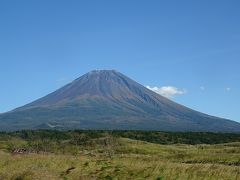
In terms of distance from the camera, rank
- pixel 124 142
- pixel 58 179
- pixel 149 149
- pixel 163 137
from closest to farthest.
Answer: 1. pixel 58 179
2. pixel 149 149
3. pixel 124 142
4. pixel 163 137

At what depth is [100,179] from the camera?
21.7 metres

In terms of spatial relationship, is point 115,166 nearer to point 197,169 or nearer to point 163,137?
point 197,169

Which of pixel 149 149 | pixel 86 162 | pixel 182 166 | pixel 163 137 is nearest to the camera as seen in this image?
pixel 182 166

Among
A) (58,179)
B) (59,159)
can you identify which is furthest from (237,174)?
(59,159)

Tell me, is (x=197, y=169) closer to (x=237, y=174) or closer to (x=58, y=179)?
(x=237, y=174)

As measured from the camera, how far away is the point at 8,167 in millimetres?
24844

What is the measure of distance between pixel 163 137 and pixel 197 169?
75.2 metres

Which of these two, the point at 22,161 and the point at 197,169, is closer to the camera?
the point at 197,169

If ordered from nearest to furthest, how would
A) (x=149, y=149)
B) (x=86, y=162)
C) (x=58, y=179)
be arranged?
(x=58, y=179), (x=86, y=162), (x=149, y=149)

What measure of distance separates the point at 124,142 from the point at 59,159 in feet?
145

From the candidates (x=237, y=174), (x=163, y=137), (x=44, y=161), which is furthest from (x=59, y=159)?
(x=163, y=137)

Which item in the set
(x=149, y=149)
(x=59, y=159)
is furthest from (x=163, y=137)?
(x=59, y=159)

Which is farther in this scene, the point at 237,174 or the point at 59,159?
the point at 59,159

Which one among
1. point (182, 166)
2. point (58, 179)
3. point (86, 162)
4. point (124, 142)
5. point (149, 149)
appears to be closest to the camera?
point (58, 179)
